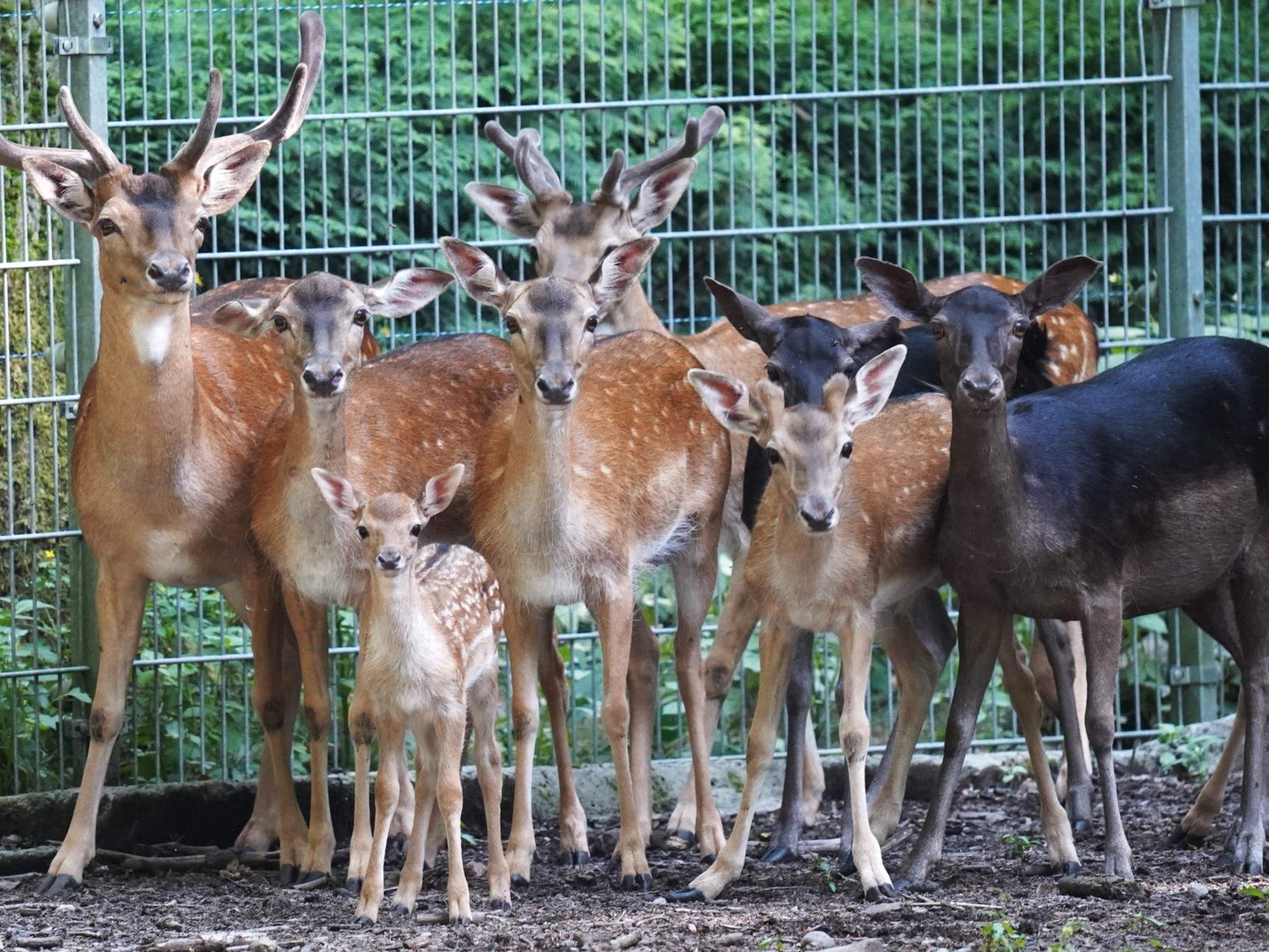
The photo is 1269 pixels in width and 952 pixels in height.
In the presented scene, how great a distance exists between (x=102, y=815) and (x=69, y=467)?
1635 mm

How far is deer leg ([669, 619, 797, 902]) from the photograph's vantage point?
686cm

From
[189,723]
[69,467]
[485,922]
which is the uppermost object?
[69,467]

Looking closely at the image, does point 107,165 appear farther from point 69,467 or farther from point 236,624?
point 236,624

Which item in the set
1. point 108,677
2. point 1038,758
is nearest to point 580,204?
point 108,677

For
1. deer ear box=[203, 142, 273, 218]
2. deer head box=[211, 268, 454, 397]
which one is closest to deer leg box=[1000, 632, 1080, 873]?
deer head box=[211, 268, 454, 397]

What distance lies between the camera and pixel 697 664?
789 cm

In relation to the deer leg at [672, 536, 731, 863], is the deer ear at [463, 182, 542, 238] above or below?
above

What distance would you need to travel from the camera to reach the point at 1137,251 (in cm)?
1005

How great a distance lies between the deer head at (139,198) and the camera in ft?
23.1

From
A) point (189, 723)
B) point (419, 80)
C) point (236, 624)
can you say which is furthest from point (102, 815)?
point (419, 80)

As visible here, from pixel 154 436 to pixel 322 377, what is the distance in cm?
88

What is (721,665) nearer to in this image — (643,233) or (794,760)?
(794,760)

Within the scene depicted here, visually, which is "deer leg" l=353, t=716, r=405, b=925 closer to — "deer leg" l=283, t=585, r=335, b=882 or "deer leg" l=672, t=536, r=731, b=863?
"deer leg" l=283, t=585, r=335, b=882

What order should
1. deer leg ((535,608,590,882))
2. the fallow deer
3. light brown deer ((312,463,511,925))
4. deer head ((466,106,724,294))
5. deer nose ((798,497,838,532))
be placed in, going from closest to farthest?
deer nose ((798,497,838,532))
light brown deer ((312,463,511,925))
deer leg ((535,608,590,882))
the fallow deer
deer head ((466,106,724,294))
